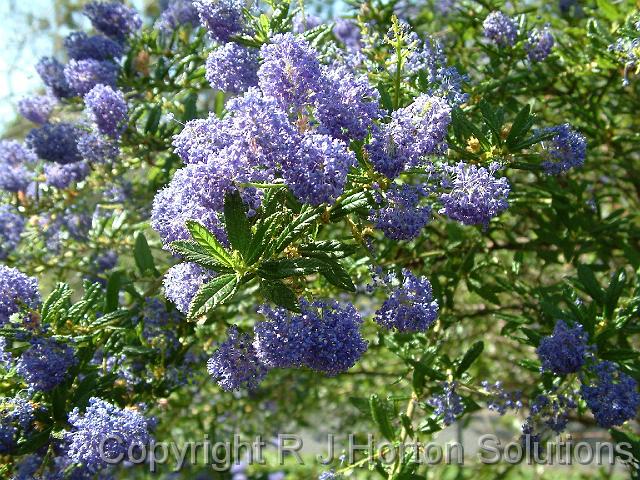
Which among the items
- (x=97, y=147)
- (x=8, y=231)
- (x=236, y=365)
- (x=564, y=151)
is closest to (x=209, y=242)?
(x=236, y=365)

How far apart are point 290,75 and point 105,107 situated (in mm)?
1305

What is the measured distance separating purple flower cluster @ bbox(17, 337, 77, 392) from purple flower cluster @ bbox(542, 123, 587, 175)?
1.78m

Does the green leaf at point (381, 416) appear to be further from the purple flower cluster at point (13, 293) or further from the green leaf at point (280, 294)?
the purple flower cluster at point (13, 293)

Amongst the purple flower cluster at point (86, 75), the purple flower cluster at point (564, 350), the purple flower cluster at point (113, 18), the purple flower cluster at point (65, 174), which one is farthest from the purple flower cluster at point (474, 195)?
the purple flower cluster at point (65, 174)

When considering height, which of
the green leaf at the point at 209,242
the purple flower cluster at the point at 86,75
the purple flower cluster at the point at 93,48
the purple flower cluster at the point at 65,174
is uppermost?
the purple flower cluster at the point at 93,48

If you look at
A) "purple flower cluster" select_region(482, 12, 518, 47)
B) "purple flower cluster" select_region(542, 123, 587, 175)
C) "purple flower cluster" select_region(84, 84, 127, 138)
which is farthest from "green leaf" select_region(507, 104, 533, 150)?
"purple flower cluster" select_region(84, 84, 127, 138)

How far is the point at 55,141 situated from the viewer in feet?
10.8

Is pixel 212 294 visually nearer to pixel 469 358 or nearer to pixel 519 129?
pixel 519 129

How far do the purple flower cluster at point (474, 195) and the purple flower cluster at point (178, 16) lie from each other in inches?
83.0

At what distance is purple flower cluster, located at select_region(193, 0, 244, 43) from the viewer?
8.05 ft

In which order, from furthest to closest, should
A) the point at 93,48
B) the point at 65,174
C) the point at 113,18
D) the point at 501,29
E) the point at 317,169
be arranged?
the point at 65,174 < the point at 113,18 < the point at 93,48 < the point at 501,29 < the point at 317,169

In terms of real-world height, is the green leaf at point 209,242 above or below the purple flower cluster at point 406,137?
below

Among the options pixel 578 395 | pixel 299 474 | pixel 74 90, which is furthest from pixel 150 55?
pixel 299 474

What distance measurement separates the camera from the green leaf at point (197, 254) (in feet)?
5.87
